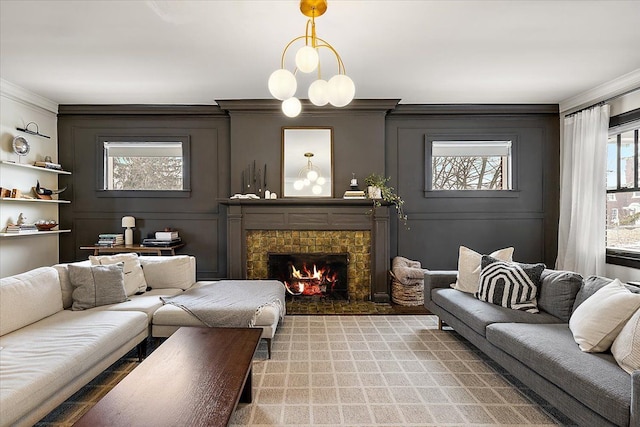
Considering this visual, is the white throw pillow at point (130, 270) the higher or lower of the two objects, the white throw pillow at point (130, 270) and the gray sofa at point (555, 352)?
the higher

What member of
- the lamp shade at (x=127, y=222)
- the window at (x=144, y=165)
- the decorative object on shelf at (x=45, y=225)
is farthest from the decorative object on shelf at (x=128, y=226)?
the decorative object on shelf at (x=45, y=225)

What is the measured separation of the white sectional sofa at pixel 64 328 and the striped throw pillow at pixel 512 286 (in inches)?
70.8

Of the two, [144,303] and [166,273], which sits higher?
[166,273]

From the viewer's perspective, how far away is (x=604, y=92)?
402 cm

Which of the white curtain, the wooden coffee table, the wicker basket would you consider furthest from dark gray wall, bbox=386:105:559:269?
the wooden coffee table

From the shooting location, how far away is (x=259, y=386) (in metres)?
2.28

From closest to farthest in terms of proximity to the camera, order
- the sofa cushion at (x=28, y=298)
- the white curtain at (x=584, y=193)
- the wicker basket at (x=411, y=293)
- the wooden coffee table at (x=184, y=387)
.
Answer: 1. the wooden coffee table at (x=184, y=387)
2. the sofa cushion at (x=28, y=298)
3. the white curtain at (x=584, y=193)
4. the wicker basket at (x=411, y=293)

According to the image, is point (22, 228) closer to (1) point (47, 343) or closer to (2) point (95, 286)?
(2) point (95, 286)

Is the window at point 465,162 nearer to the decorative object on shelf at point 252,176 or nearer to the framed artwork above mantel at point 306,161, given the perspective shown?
the framed artwork above mantel at point 306,161

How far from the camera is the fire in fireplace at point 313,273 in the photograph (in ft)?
15.3

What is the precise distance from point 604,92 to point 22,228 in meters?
7.03

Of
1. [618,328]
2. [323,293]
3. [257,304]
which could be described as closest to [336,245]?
[323,293]

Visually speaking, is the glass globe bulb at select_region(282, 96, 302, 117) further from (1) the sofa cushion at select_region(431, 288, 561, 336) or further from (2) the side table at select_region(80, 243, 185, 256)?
(2) the side table at select_region(80, 243, 185, 256)

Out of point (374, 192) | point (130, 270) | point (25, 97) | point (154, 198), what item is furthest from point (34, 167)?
point (374, 192)
